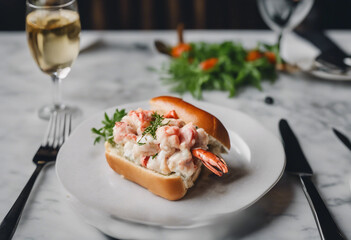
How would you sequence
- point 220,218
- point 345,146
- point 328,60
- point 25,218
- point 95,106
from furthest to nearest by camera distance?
point 328,60, point 95,106, point 345,146, point 25,218, point 220,218

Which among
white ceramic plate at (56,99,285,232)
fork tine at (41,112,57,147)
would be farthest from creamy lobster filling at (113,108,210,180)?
fork tine at (41,112,57,147)

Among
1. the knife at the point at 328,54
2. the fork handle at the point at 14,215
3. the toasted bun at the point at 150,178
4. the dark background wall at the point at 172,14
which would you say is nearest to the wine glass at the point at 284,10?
the knife at the point at 328,54

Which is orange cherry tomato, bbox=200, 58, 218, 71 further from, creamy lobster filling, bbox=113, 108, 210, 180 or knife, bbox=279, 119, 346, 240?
creamy lobster filling, bbox=113, 108, 210, 180

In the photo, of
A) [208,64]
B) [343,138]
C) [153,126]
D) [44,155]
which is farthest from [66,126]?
[343,138]

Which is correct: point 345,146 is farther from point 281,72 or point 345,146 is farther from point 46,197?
point 46,197

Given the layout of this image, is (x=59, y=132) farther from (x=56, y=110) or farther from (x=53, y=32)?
(x=53, y=32)

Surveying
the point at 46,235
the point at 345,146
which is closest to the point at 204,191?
the point at 46,235
